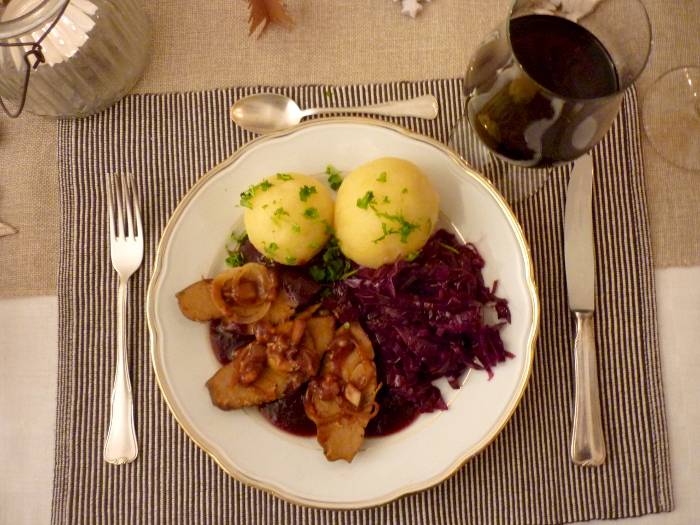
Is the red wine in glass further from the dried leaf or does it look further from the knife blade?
the dried leaf

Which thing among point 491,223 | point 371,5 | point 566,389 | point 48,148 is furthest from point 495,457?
point 48,148

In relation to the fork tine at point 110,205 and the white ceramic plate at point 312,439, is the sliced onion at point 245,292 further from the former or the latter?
the fork tine at point 110,205

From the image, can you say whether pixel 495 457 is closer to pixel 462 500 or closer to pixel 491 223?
pixel 462 500

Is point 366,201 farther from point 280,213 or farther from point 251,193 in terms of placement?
point 251,193

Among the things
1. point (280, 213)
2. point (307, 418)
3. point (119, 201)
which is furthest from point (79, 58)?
point (307, 418)

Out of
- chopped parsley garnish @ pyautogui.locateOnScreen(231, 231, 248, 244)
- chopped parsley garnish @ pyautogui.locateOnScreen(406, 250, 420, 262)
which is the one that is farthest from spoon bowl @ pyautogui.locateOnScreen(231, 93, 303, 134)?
chopped parsley garnish @ pyautogui.locateOnScreen(406, 250, 420, 262)
